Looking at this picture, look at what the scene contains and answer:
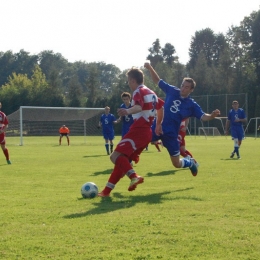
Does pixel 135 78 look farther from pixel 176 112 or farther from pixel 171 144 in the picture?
pixel 171 144

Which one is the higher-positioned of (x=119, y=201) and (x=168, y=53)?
(x=168, y=53)

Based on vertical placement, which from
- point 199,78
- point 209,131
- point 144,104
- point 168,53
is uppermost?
point 168,53

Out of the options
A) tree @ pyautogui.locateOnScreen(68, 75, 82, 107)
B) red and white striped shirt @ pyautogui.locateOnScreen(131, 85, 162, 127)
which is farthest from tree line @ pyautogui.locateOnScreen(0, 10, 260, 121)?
red and white striped shirt @ pyautogui.locateOnScreen(131, 85, 162, 127)

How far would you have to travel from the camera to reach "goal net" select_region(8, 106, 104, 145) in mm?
37406

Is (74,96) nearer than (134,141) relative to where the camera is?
No

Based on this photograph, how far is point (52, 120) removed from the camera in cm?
3994

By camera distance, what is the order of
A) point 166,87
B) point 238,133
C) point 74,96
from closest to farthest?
point 166,87
point 238,133
point 74,96

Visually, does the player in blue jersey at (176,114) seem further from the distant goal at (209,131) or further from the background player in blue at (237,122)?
the distant goal at (209,131)

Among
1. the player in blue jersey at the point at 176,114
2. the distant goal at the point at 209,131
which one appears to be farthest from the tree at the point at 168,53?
the player in blue jersey at the point at 176,114

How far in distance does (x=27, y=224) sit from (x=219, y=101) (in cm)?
4955

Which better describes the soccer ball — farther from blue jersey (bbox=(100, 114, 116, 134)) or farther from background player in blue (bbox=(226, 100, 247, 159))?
blue jersey (bbox=(100, 114, 116, 134))

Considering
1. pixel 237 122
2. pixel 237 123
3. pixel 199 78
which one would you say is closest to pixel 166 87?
pixel 237 122

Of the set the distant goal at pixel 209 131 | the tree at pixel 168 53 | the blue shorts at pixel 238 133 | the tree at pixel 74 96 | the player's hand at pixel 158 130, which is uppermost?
the tree at pixel 168 53

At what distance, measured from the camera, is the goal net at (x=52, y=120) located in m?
37.4
